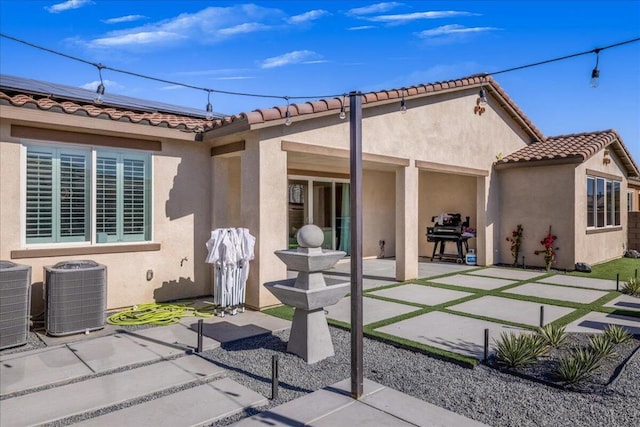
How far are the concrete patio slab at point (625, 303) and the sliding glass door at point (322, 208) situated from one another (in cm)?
761

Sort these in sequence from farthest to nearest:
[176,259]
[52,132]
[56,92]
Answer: [56,92] → [176,259] → [52,132]

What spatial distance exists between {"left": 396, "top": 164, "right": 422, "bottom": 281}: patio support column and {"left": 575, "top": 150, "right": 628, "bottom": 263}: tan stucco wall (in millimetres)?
5550

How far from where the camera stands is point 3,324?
17.9 ft

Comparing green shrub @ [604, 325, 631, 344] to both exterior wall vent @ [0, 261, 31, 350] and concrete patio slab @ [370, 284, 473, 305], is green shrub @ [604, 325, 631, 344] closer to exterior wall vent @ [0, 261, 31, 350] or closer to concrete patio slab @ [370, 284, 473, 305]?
concrete patio slab @ [370, 284, 473, 305]

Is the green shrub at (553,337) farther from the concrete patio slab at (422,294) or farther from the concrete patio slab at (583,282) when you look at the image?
the concrete patio slab at (583,282)

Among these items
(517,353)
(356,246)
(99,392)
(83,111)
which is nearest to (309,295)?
(356,246)

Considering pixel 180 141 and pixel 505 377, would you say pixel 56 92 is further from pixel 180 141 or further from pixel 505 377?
pixel 505 377

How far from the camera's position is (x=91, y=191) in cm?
717

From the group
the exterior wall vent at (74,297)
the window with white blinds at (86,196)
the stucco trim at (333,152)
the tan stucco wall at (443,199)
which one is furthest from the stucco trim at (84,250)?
the tan stucco wall at (443,199)

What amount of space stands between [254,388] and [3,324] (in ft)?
12.0

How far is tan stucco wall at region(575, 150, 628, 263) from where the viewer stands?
1263cm

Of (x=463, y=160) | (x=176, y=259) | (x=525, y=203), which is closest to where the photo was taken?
(x=176, y=259)

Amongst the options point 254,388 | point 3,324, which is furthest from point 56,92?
point 254,388

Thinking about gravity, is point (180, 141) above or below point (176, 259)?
above
